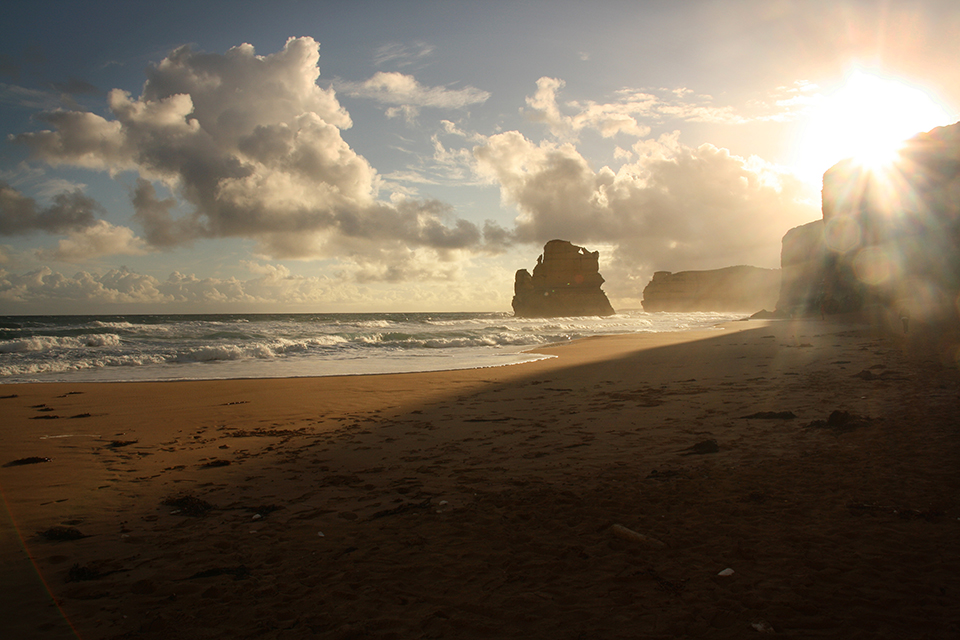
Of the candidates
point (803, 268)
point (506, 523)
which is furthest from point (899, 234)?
point (506, 523)

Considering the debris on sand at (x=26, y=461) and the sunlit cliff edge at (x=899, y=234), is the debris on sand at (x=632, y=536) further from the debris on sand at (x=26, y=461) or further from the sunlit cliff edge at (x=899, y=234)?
the sunlit cliff edge at (x=899, y=234)

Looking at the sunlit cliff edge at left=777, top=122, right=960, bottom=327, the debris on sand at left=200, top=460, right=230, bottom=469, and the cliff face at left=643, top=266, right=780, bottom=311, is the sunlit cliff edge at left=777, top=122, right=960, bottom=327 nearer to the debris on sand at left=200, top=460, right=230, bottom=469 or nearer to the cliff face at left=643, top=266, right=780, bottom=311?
the debris on sand at left=200, top=460, right=230, bottom=469

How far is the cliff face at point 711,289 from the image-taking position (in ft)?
433

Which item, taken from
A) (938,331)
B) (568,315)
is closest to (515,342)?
(938,331)

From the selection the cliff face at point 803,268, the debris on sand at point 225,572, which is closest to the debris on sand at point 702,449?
the debris on sand at point 225,572

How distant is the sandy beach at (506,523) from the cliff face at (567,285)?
8561cm

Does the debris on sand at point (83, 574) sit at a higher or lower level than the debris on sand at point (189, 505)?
higher

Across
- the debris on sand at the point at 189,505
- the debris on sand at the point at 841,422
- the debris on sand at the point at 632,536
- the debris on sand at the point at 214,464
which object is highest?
the debris on sand at the point at 841,422

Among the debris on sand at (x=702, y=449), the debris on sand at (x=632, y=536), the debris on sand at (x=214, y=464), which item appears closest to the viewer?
the debris on sand at (x=632, y=536)

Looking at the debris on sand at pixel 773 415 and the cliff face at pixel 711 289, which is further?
the cliff face at pixel 711 289

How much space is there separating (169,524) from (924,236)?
33144 mm

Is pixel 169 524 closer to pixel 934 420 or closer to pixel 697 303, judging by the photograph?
pixel 934 420

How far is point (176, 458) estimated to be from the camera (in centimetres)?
569

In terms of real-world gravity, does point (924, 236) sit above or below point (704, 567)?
above
